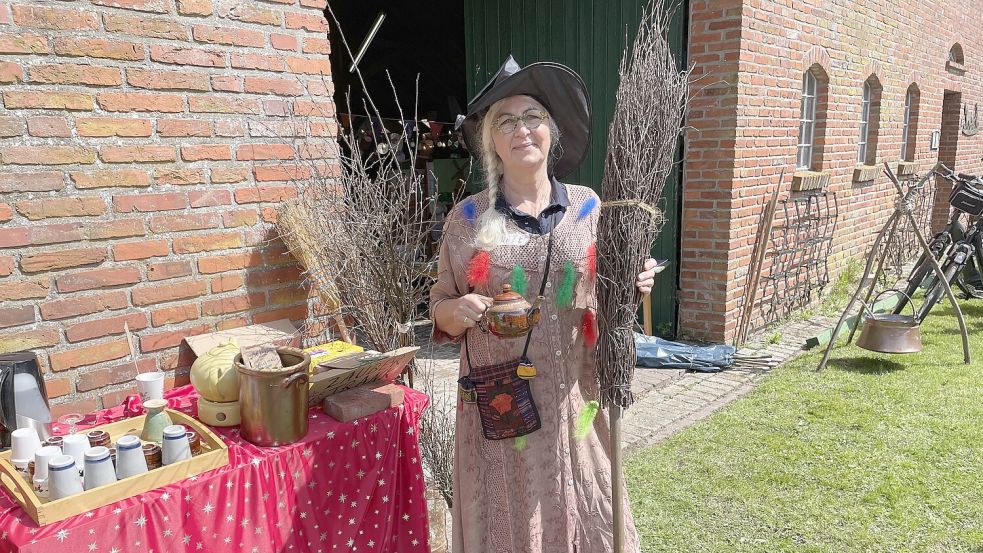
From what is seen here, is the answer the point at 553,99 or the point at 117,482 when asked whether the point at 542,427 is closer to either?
the point at 553,99

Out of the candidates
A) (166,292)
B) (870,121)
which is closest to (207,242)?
(166,292)

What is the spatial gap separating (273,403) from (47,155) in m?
1.16

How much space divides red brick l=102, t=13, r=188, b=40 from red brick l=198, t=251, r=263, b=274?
2.74 ft

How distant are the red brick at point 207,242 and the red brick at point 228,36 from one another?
743 millimetres

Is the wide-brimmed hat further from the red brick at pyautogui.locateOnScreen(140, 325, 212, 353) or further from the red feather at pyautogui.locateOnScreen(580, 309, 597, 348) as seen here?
the red brick at pyautogui.locateOnScreen(140, 325, 212, 353)

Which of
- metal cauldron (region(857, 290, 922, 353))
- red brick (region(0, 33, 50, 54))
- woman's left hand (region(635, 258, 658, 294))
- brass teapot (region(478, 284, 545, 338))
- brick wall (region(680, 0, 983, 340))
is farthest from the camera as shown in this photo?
brick wall (region(680, 0, 983, 340))

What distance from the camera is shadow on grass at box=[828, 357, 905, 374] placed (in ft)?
15.9

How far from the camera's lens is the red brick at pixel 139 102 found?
2.21 meters

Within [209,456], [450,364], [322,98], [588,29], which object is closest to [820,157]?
[588,29]

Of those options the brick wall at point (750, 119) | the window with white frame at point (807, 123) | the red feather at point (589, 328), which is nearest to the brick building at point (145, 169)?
the red feather at point (589, 328)

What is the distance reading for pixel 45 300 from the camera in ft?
6.98

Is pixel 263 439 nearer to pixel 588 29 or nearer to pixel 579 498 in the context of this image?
pixel 579 498

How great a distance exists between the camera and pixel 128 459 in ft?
5.36

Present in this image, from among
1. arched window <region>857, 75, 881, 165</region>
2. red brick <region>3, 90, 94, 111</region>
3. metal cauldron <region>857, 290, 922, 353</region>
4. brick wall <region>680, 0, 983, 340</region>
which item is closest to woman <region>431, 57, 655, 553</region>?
red brick <region>3, 90, 94, 111</region>
